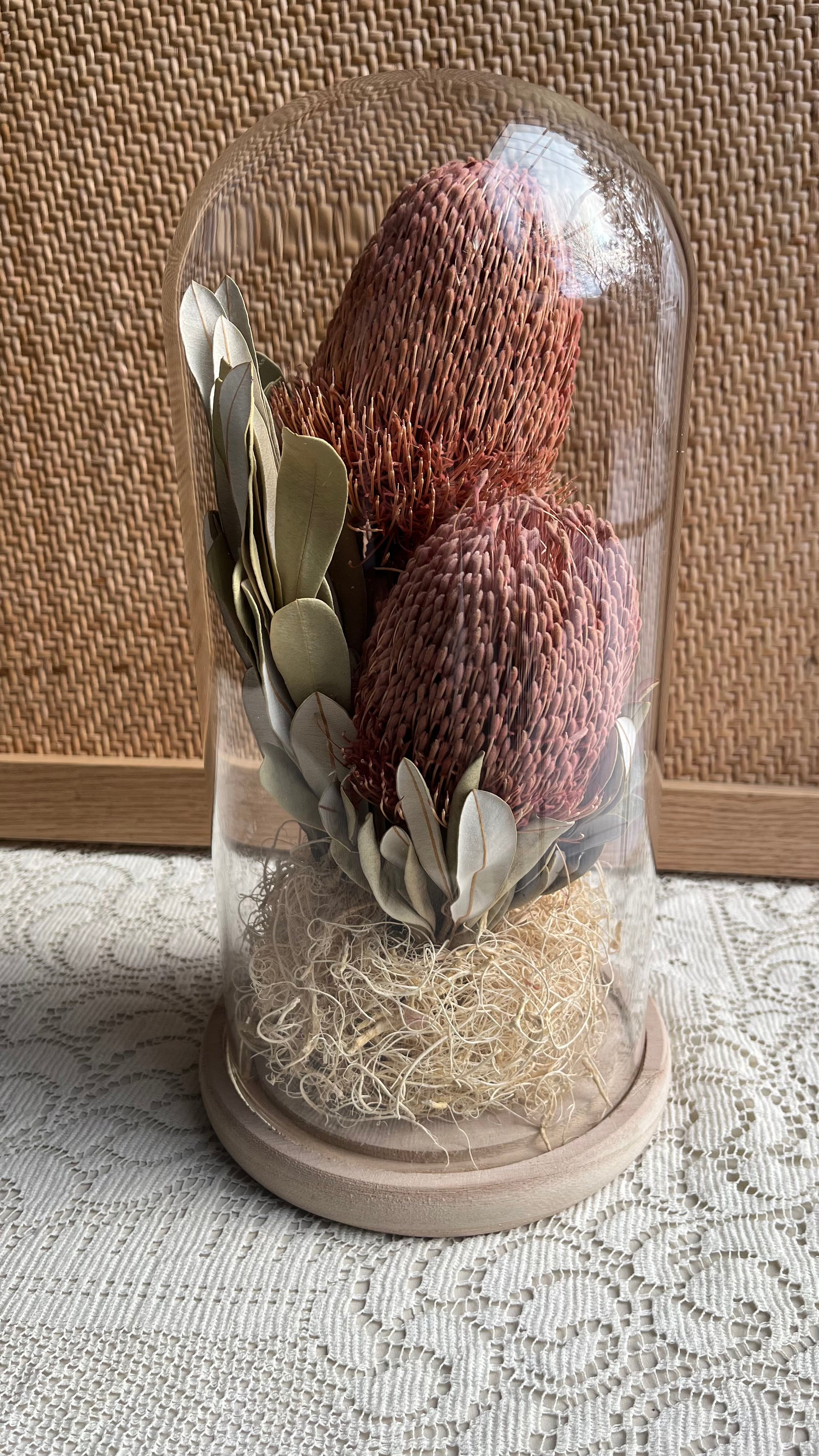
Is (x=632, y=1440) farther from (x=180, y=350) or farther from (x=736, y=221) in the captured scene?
(x=736, y=221)

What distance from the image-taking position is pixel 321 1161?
369 millimetres

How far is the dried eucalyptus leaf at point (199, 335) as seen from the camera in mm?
371

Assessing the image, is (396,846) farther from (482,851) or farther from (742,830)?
(742,830)

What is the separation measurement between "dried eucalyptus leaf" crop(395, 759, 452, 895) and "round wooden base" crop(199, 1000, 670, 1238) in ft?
0.30

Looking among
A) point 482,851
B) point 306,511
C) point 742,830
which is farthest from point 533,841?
point 742,830

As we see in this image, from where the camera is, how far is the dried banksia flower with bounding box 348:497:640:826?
330 millimetres

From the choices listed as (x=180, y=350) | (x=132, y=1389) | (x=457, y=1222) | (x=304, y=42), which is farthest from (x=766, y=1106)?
(x=304, y=42)

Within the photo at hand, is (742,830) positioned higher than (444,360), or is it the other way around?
(444,360)

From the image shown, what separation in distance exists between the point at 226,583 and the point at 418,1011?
0.15 m

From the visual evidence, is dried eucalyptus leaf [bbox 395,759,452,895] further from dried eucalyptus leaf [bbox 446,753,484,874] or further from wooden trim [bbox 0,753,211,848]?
wooden trim [bbox 0,753,211,848]

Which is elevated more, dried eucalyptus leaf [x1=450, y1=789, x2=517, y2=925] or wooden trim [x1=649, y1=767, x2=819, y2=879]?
dried eucalyptus leaf [x1=450, y1=789, x2=517, y2=925]

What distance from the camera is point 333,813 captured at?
1.20 ft

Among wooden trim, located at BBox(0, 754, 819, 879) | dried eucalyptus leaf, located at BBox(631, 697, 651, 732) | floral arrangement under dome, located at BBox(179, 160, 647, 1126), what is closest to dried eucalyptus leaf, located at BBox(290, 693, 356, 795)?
floral arrangement under dome, located at BBox(179, 160, 647, 1126)

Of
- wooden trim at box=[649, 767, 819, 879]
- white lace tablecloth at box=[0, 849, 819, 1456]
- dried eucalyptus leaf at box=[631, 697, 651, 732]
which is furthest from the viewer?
wooden trim at box=[649, 767, 819, 879]
